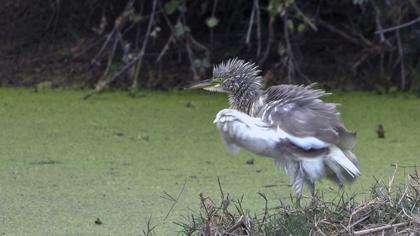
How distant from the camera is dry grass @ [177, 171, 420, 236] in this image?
Answer: 2389 mm

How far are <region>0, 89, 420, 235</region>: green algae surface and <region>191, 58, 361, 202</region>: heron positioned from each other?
0.18m

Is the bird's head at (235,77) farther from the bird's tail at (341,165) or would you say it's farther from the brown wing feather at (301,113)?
the bird's tail at (341,165)

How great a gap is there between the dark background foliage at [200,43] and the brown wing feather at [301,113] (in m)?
1.97

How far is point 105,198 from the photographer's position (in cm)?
339

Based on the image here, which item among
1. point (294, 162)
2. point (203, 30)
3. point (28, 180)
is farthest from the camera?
point (203, 30)

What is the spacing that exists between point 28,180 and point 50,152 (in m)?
0.43

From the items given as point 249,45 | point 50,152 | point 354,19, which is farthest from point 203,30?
point 50,152

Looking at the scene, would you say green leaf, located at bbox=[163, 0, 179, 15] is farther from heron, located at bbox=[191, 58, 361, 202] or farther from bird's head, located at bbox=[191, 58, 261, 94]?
heron, located at bbox=[191, 58, 361, 202]

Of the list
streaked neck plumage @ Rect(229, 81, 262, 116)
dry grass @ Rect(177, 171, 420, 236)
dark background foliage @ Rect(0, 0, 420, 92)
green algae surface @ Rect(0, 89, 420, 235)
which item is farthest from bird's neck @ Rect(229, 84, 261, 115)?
dark background foliage @ Rect(0, 0, 420, 92)

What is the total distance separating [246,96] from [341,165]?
526 millimetres

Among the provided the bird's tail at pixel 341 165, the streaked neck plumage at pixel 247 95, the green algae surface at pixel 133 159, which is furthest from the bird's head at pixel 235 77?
the bird's tail at pixel 341 165

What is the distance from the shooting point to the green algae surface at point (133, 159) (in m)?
3.20

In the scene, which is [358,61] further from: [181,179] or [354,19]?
[181,179]

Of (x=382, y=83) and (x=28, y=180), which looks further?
(x=382, y=83)
